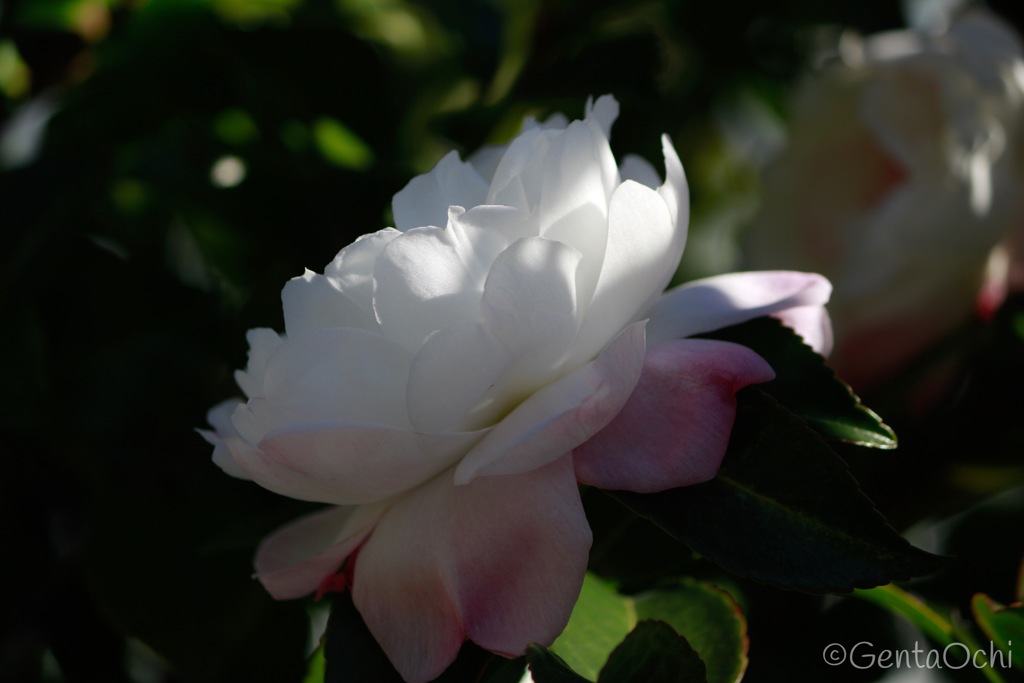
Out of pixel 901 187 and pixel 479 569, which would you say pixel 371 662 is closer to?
pixel 479 569

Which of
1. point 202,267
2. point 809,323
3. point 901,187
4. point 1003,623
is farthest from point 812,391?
point 202,267

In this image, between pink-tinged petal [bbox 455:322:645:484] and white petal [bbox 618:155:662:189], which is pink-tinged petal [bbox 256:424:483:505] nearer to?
pink-tinged petal [bbox 455:322:645:484]

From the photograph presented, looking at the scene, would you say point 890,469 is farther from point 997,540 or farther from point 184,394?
point 184,394

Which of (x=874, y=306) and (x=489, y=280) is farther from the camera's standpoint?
(x=874, y=306)

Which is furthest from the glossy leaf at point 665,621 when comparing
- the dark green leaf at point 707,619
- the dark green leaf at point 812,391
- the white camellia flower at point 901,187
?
the white camellia flower at point 901,187

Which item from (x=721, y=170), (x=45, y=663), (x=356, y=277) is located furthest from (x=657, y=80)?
(x=45, y=663)

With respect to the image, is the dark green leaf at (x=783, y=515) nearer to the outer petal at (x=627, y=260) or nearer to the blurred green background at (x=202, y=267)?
the outer petal at (x=627, y=260)

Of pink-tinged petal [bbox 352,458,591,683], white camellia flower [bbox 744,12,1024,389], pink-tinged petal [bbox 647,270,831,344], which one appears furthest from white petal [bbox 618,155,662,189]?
white camellia flower [bbox 744,12,1024,389]
